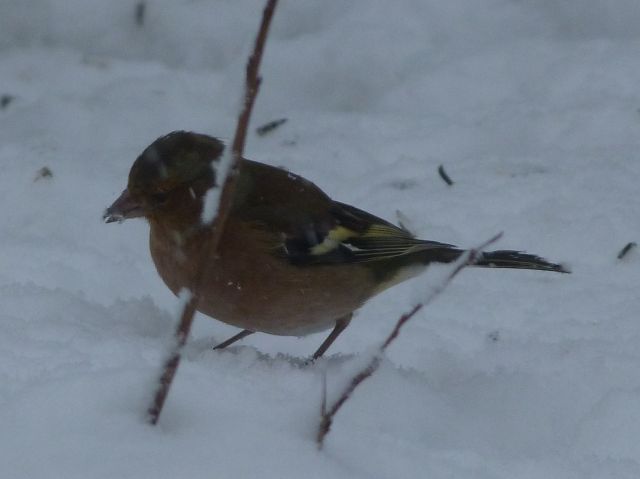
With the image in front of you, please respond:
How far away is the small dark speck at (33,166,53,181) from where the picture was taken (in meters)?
5.02

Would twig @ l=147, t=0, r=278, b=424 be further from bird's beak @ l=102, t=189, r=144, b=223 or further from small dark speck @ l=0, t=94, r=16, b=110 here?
small dark speck @ l=0, t=94, r=16, b=110

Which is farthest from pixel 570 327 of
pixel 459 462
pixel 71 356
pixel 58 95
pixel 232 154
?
pixel 58 95

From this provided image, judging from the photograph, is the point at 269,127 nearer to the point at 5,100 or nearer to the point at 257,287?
the point at 5,100

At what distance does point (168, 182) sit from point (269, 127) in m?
2.34

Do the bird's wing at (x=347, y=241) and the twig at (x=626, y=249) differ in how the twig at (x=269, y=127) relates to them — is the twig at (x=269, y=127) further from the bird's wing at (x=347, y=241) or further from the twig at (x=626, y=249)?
the twig at (x=626, y=249)

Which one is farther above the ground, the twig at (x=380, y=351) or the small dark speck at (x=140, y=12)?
the twig at (x=380, y=351)

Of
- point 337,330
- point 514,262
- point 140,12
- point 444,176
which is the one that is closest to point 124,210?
point 337,330

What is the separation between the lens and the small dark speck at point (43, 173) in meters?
5.02

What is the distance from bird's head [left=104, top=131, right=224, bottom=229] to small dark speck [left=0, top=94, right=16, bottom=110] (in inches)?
108

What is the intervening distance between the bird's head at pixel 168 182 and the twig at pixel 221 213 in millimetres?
1430

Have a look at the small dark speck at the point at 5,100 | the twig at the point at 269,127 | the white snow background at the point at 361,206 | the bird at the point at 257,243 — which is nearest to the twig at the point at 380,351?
the white snow background at the point at 361,206

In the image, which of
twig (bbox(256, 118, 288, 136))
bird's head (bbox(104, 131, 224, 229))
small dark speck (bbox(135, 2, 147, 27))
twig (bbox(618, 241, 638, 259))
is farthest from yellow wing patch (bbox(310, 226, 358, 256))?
small dark speck (bbox(135, 2, 147, 27))

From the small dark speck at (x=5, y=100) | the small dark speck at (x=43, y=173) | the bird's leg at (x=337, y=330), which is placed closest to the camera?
the bird's leg at (x=337, y=330)

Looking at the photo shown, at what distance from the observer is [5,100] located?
245 inches
